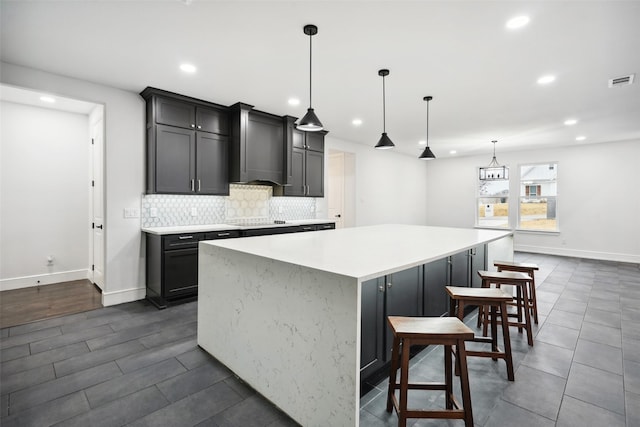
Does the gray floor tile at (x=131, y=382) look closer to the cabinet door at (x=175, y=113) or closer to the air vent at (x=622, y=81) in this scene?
the cabinet door at (x=175, y=113)

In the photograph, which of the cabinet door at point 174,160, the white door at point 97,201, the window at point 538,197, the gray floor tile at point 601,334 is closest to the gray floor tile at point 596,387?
the gray floor tile at point 601,334

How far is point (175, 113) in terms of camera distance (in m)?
3.95

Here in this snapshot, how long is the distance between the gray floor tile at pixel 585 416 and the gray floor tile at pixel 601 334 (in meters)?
1.23

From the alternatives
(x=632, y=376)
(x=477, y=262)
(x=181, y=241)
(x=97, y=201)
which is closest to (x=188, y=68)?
(x=181, y=241)

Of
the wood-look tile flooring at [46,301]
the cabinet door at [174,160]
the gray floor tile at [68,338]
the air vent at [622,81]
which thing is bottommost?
the gray floor tile at [68,338]

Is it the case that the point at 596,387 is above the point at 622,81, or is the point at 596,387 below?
below

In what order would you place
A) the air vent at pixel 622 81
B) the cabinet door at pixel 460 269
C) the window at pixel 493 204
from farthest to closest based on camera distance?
1. the window at pixel 493 204
2. the air vent at pixel 622 81
3. the cabinet door at pixel 460 269

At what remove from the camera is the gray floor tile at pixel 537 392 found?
72.8 inches

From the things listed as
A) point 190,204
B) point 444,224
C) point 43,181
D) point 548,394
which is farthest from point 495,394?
point 444,224

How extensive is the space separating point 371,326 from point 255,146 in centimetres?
349

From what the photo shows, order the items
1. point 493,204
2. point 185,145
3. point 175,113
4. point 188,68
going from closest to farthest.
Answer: point 188,68 → point 175,113 → point 185,145 → point 493,204

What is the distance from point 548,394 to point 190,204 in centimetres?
428

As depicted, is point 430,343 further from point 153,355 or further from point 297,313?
point 153,355

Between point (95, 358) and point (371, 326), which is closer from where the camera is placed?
point (371, 326)
